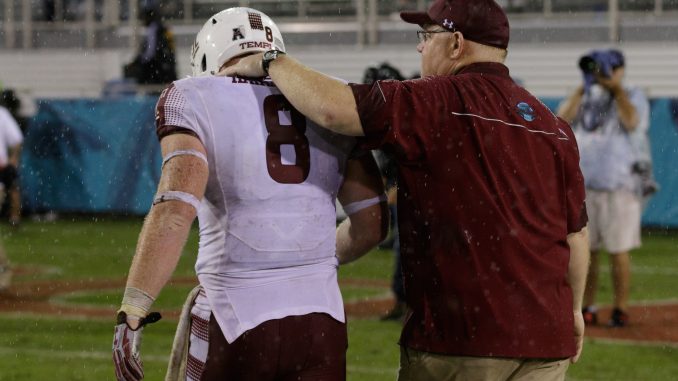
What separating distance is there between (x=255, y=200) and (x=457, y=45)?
0.76 m

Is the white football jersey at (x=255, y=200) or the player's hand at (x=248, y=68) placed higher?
the player's hand at (x=248, y=68)

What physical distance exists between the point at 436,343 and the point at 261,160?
0.69m

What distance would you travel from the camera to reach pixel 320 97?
9.86 ft

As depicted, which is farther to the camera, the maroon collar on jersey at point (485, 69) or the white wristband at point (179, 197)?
the maroon collar on jersey at point (485, 69)

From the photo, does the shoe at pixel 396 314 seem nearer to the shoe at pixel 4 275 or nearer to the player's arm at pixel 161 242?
the shoe at pixel 4 275

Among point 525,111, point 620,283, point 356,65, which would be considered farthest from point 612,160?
point 356,65

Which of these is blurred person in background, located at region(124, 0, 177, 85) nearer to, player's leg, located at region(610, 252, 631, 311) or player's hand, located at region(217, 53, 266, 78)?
player's leg, located at region(610, 252, 631, 311)

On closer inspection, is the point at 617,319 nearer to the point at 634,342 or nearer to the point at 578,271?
the point at 634,342

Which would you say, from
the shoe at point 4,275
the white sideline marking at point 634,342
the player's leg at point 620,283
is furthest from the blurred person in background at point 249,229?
the shoe at point 4,275

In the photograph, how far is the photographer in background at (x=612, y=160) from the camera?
27.2 ft

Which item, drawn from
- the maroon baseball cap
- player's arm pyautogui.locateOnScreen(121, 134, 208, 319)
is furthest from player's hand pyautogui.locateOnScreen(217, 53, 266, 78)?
the maroon baseball cap

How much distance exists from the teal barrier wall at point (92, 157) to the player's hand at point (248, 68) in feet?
41.6

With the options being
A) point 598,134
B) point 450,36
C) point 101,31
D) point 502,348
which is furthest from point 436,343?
point 101,31

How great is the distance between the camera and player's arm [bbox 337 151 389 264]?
10.8 feet
